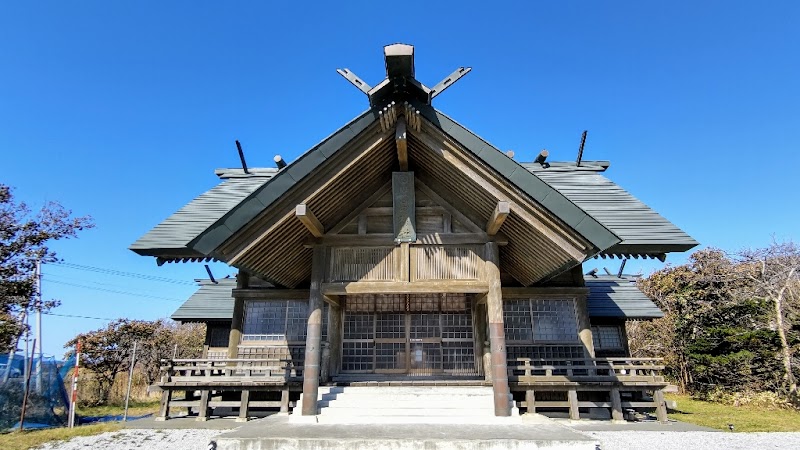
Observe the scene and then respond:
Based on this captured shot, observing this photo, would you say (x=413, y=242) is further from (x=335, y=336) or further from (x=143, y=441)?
(x=143, y=441)

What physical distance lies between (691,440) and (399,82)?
889 cm

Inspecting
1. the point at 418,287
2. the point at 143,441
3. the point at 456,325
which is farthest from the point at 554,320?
the point at 143,441

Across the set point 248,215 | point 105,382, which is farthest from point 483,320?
point 105,382

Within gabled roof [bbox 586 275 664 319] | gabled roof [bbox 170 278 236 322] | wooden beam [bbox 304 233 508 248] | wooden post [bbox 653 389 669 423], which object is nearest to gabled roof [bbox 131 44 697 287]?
wooden beam [bbox 304 233 508 248]

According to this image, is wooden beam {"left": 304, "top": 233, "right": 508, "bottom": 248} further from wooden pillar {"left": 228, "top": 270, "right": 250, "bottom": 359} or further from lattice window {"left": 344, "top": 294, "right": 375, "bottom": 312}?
wooden pillar {"left": 228, "top": 270, "right": 250, "bottom": 359}

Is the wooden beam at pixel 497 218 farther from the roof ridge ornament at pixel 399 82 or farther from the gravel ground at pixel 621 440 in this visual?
the gravel ground at pixel 621 440

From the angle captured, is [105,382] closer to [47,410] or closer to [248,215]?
[47,410]

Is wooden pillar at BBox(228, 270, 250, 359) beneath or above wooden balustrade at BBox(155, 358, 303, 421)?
above

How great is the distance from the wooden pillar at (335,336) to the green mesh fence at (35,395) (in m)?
8.63

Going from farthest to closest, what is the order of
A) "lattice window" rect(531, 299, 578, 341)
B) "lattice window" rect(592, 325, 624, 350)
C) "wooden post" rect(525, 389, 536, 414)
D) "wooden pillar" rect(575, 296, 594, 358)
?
"lattice window" rect(592, 325, 624, 350), "lattice window" rect(531, 299, 578, 341), "wooden pillar" rect(575, 296, 594, 358), "wooden post" rect(525, 389, 536, 414)

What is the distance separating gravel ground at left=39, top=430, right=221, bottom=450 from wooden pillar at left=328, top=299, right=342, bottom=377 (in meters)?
2.95

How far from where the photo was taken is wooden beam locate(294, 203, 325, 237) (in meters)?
6.59

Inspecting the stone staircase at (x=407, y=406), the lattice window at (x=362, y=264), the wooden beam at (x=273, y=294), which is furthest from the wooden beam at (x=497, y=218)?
the wooden beam at (x=273, y=294)

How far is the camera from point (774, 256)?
56.7 ft
